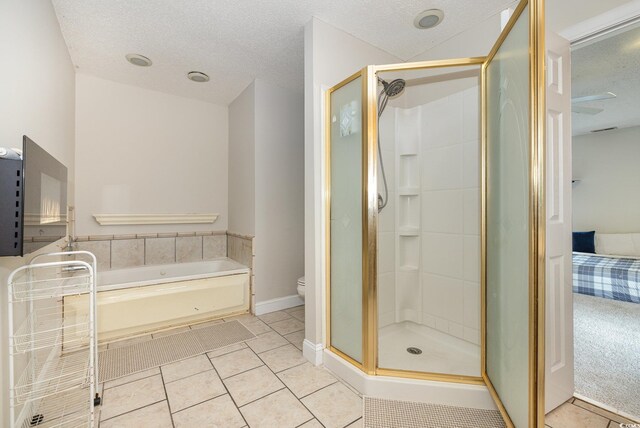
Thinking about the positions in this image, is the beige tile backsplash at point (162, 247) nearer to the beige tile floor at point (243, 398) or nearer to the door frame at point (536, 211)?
the beige tile floor at point (243, 398)

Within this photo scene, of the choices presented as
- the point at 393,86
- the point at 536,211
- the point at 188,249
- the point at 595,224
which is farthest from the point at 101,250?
the point at 595,224

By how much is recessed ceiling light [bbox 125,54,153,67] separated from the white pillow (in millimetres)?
6364

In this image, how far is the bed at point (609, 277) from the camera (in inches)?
121

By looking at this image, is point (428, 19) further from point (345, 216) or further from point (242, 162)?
point (242, 162)

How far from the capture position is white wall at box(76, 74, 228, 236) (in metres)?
2.95

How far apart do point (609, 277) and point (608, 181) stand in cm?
199

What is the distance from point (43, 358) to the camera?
1736 millimetres

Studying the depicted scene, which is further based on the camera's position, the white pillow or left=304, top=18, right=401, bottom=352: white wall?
the white pillow

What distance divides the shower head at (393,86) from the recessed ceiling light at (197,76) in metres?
2.04

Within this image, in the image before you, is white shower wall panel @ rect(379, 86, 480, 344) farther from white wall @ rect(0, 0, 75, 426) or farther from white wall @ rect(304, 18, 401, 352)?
white wall @ rect(0, 0, 75, 426)

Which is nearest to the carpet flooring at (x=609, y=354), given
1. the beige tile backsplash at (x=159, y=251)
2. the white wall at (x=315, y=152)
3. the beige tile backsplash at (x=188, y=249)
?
the white wall at (x=315, y=152)

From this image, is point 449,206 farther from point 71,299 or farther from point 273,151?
point 71,299

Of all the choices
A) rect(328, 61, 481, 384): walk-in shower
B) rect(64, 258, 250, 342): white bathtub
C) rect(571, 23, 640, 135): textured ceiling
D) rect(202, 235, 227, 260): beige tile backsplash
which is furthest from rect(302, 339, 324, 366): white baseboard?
rect(571, 23, 640, 135): textured ceiling

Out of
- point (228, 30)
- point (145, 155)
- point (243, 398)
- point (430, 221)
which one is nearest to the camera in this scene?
point (243, 398)
